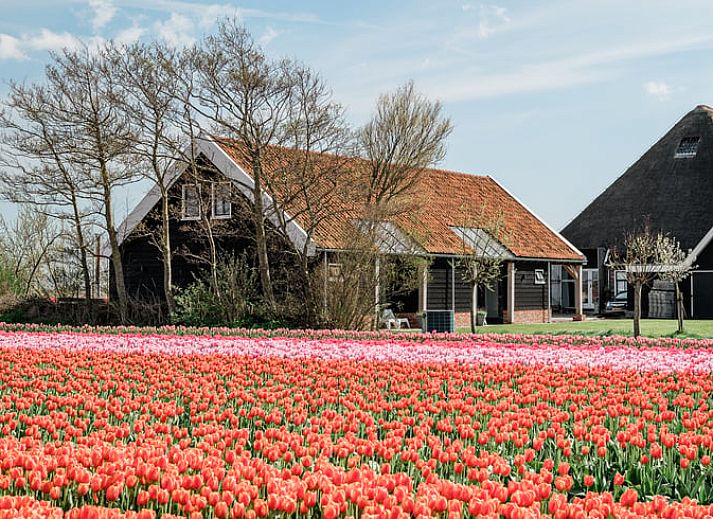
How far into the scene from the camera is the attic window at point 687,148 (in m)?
49.3

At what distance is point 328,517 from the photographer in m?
4.33

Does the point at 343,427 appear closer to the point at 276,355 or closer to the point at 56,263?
the point at 276,355

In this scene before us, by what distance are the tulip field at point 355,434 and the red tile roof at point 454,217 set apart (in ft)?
44.9

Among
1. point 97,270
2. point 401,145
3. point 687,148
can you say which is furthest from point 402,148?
point 687,148

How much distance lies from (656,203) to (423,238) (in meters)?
20.8

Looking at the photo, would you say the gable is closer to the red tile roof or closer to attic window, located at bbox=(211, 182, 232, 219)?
the red tile roof

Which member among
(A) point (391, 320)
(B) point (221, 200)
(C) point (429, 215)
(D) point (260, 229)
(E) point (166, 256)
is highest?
(B) point (221, 200)

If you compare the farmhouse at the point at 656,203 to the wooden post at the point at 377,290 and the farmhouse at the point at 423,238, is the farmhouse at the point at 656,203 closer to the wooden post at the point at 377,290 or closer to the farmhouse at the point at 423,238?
the farmhouse at the point at 423,238

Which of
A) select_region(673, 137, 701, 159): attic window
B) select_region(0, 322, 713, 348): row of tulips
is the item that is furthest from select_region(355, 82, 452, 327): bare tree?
select_region(673, 137, 701, 159): attic window

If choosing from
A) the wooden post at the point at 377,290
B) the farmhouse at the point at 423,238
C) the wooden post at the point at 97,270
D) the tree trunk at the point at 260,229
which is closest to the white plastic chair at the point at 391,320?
the farmhouse at the point at 423,238

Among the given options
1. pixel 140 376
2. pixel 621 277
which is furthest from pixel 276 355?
pixel 621 277

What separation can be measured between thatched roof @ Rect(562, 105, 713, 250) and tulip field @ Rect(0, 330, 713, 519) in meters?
33.1

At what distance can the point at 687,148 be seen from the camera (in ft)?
163

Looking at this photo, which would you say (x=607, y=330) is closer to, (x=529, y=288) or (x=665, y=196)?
(x=529, y=288)
